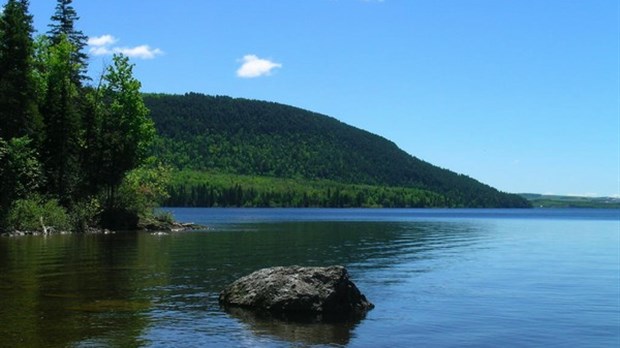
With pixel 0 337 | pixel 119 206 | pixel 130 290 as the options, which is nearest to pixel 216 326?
pixel 0 337

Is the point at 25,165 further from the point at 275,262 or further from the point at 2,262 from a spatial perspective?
the point at 275,262

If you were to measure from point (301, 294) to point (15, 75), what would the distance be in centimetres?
5836

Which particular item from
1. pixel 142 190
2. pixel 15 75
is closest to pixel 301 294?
pixel 15 75

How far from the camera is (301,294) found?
23.8 metres

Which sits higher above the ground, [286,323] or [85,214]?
[85,214]

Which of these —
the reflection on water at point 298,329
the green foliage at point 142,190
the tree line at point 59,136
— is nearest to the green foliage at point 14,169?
the tree line at point 59,136

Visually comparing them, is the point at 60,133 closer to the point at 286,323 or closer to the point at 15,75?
the point at 15,75

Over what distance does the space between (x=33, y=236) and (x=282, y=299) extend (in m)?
47.5

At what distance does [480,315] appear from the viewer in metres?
25.4

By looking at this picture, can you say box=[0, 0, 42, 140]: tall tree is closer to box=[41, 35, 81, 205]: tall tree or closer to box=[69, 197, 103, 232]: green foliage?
box=[41, 35, 81, 205]: tall tree

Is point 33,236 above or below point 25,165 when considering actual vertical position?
below

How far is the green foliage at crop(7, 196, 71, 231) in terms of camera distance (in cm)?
6694

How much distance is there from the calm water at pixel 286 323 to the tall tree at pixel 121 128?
29283 mm

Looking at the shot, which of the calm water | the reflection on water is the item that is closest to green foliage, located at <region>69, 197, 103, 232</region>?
the calm water
